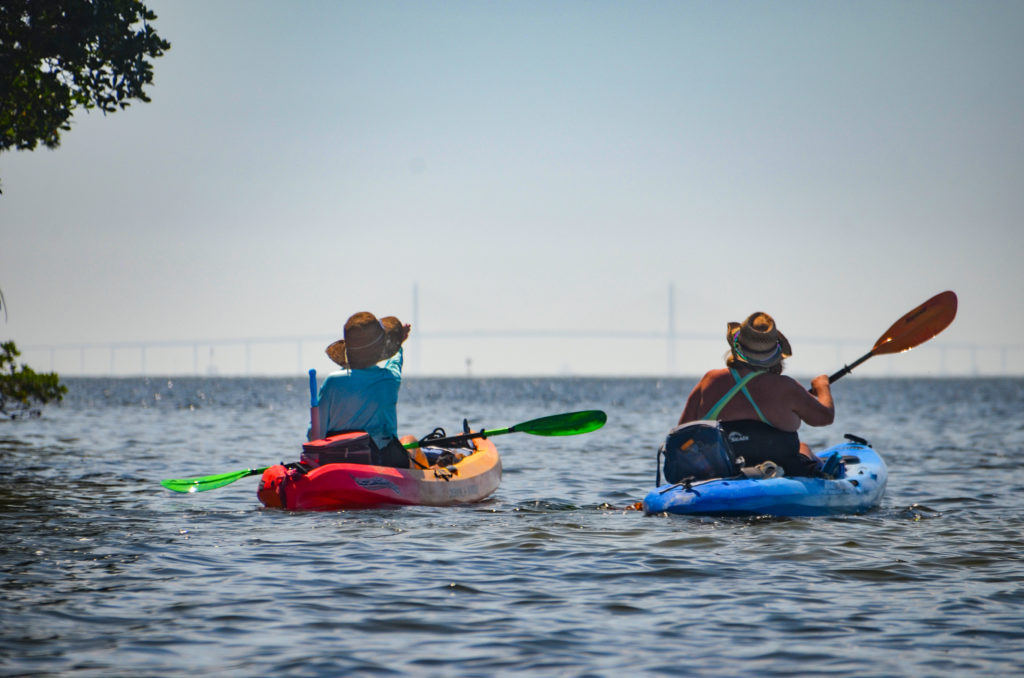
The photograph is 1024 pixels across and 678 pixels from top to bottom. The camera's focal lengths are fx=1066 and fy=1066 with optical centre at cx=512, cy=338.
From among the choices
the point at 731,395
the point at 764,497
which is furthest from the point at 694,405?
the point at 764,497

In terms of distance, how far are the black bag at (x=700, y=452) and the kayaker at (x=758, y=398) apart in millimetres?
122

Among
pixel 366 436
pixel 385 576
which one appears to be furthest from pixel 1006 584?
pixel 366 436

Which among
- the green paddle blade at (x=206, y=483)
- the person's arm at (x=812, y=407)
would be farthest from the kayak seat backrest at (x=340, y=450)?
the person's arm at (x=812, y=407)

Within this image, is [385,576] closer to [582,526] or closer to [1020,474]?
[582,526]

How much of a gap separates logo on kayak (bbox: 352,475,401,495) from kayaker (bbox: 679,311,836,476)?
293 cm

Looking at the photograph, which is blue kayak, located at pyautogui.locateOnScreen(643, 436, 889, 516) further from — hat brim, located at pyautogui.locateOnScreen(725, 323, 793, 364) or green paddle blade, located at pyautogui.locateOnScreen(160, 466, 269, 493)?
green paddle blade, located at pyautogui.locateOnScreen(160, 466, 269, 493)

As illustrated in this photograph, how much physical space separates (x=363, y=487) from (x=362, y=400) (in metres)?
0.84

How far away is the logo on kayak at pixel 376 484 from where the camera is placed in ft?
33.6

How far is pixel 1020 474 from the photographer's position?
15172 mm

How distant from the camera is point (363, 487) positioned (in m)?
10.2

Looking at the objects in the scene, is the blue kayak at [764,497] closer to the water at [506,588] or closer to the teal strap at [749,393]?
the water at [506,588]

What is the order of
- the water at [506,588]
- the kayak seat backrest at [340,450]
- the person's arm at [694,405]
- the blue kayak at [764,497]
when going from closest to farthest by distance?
the water at [506,588]
the blue kayak at [764,497]
the person's arm at [694,405]
the kayak seat backrest at [340,450]

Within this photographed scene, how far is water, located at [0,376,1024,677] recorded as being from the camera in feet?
16.9

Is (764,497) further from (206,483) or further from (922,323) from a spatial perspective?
(206,483)
